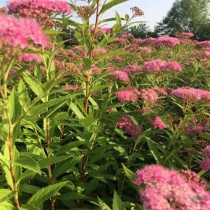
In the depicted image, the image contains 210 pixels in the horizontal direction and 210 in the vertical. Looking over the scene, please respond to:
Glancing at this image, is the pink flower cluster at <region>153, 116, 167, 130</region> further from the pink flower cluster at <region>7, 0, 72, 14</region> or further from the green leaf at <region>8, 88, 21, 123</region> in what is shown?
the green leaf at <region>8, 88, 21, 123</region>

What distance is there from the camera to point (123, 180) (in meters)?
2.97

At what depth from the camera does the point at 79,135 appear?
9.91 feet

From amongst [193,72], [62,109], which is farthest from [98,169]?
[193,72]

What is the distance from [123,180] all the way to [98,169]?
0.77 ft

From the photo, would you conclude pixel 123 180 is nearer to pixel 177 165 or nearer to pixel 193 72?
pixel 177 165

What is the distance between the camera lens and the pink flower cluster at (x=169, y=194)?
64.6 inches

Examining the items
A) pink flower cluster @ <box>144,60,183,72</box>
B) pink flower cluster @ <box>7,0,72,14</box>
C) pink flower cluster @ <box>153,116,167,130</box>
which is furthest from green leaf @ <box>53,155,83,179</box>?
pink flower cluster @ <box>144,60,183,72</box>

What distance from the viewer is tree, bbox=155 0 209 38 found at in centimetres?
4488

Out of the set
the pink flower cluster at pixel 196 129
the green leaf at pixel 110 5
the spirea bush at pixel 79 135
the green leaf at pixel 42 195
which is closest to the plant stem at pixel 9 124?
the spirea bush at pixel 79 135

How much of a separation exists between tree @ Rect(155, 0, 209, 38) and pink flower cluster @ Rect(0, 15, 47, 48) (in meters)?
43.6

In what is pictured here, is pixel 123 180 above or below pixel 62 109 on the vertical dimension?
below

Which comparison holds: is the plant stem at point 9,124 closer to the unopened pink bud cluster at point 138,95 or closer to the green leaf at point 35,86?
the green leaf at point 35,86

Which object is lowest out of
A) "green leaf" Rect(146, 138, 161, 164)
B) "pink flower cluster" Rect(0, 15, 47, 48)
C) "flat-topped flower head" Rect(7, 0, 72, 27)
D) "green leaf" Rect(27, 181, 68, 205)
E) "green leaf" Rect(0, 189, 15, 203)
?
"green leaf" Rect(146, 138, 161, 164)

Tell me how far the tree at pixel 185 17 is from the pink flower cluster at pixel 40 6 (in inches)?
1665
